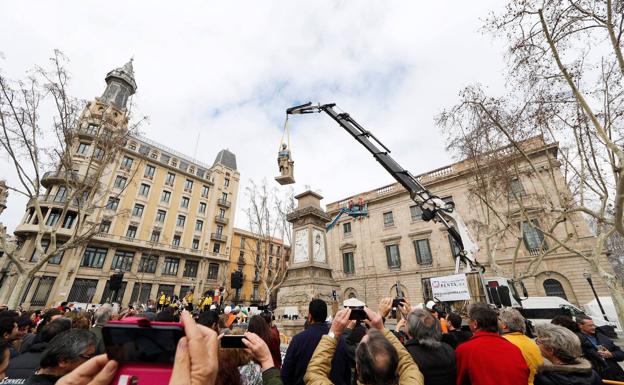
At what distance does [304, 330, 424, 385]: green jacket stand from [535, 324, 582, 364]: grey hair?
1304 millimetres

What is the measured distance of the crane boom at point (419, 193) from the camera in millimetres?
8083

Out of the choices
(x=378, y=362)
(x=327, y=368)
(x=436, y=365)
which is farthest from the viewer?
(x=436, y=365)

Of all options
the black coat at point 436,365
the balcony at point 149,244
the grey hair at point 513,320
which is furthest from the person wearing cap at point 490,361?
the balcony at point 149,244

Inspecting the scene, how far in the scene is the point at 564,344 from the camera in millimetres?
2092

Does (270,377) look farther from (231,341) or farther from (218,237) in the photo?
(218,237)

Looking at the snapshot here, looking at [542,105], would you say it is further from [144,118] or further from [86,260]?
[86,260]

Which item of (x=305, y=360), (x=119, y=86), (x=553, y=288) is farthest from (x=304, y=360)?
(x=119, y=86)

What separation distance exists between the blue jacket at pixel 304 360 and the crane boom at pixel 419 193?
272 inches

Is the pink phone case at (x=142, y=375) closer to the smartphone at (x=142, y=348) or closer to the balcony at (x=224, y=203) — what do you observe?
the smartphone at (x=142, y=348)

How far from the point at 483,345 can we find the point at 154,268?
33.0m

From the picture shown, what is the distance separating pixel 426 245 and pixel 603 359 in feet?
67.3

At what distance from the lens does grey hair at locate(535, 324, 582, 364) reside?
6.77 feet

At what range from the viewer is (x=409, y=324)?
2480mm

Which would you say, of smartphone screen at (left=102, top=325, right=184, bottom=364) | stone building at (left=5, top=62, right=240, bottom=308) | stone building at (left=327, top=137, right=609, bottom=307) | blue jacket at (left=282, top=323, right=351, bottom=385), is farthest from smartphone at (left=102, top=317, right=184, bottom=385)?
stone building at (left=5, top=62, right=240, bottom=308)
